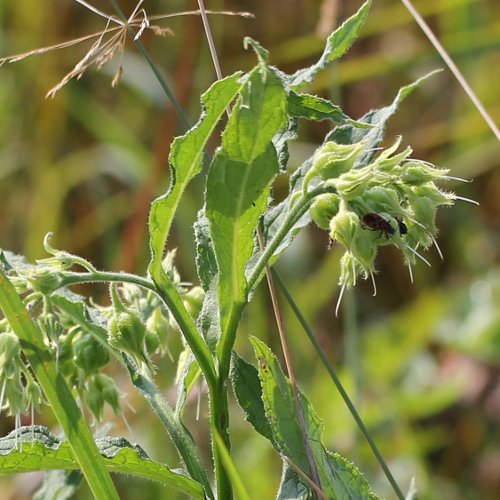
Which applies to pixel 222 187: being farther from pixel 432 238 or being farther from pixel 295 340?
pixel 295 340

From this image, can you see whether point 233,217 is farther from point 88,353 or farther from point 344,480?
point 344,480

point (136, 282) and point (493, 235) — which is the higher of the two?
point (136, 282)

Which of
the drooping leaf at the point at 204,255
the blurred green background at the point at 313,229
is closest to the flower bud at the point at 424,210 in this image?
the drooping leaf at the point at 204,255

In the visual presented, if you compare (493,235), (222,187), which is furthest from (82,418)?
(493,235)

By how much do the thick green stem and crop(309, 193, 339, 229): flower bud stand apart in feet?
1.51

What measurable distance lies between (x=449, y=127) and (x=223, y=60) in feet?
4.58

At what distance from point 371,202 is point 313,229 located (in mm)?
3910

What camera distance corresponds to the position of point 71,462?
1643mm

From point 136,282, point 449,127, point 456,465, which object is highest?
point 136,282

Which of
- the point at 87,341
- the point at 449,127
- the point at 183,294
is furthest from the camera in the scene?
the point at 449,127

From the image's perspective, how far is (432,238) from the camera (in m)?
1.56

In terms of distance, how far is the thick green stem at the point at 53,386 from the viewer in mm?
1540

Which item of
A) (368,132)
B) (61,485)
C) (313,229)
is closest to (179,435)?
(61,485)

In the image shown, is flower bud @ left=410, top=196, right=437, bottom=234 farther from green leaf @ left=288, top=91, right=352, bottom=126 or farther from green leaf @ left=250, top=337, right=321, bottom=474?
green leaf @ left=250, top=337, right=321, bottom=474
